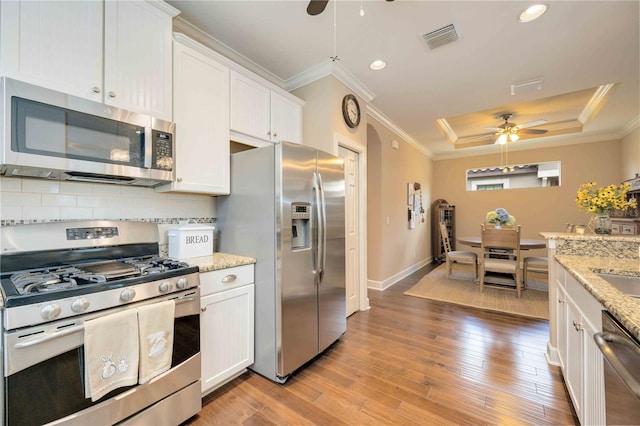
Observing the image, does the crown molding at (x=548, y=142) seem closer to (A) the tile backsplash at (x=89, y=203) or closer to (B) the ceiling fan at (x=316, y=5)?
(B) the ceiling fan at (x=316, y=5)

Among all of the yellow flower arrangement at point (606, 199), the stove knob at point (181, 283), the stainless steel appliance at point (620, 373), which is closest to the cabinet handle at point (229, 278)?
the stove knob at point (181, 283)

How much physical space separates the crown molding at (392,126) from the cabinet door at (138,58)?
2.72 metres

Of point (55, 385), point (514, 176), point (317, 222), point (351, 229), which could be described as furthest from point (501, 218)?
point (55, 385)

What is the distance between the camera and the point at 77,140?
55.4 inches

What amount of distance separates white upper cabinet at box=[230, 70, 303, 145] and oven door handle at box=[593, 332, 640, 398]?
2442 mm

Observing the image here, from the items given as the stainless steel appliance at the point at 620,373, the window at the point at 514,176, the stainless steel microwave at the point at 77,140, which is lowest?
the stainless steel appliance at the point at 620,373

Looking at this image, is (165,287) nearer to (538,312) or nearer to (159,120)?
(159,120)

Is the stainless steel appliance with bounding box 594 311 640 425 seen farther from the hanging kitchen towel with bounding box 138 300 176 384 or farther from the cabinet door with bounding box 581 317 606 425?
the hanging kitchen towel with bounding box 138 300 176 384

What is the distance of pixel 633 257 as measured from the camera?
5.87ft

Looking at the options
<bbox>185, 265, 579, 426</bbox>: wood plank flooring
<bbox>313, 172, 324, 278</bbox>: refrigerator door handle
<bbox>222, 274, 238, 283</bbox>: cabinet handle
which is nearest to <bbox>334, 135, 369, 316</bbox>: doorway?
<bbox>185, 265, 579, 426</bbox>: wood plank flooring

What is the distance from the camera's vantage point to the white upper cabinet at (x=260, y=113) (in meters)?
2.22

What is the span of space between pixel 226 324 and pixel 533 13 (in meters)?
3.28

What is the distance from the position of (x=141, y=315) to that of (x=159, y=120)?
3.94 ft

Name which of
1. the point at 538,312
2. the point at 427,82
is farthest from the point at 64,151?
the point at 538,312
